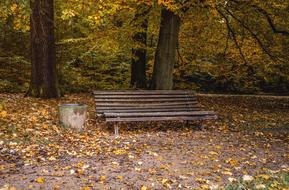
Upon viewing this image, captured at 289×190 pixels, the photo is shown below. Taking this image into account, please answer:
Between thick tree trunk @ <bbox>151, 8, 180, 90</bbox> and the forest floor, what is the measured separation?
6.54 feet

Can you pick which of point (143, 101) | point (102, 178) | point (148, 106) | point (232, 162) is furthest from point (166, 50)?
point (102, 178)

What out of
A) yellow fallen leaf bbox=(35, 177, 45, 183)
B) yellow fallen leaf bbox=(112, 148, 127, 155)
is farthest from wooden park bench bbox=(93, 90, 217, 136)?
yellow fallen leaf bbox=(35, 177, 45, 183)

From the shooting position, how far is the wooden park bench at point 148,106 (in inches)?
343

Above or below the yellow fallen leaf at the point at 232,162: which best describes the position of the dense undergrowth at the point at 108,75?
above

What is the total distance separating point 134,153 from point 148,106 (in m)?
2.88

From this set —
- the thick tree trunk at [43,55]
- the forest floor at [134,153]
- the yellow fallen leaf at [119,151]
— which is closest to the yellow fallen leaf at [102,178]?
the forest floor at [134,153]

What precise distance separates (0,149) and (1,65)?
1020 centimetres

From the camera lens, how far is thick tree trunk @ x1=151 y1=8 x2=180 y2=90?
1152cm

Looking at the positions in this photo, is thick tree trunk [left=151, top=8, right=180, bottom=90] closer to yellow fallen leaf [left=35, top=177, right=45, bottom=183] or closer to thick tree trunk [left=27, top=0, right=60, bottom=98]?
thick tree trunk [left=27, top=0, right=60, bottom=98]

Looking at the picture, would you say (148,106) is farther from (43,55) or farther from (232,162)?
(43,55)

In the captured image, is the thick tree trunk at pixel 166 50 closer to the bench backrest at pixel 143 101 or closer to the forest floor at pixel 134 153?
the bench backrest at pixel 143 101

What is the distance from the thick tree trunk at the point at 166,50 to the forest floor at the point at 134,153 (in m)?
1.99

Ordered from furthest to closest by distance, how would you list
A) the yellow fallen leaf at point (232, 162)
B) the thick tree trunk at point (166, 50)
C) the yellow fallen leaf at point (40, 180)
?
Result: the thick tree trunk at point (166, 50), the yellow fallen leaf at point (232, 162), the yellow fallen leaf at point (40, 180)

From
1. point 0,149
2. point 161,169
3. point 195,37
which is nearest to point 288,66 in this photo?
A: point 195,37
